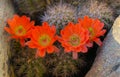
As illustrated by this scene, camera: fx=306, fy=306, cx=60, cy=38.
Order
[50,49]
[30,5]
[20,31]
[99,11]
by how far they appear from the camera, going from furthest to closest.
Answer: [30,5] < [99,11] < [20,31] < [50,49]

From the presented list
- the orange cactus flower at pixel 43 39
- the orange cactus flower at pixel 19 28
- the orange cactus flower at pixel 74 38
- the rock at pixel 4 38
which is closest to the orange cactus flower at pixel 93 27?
the orange cactus flower at pixel 74 38

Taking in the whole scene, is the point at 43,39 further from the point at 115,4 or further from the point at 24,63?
the point at 115,4

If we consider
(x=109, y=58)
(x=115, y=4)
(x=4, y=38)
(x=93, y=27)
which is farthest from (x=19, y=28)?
(x=115, y=4)

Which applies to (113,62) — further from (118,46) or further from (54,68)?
(54,68)

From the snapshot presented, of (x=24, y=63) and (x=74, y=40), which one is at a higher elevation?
(x=74, y=40)

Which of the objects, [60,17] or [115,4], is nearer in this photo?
[60,17]

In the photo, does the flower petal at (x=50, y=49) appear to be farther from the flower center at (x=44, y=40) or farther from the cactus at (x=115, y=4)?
the cactus at (x=115, y=4)

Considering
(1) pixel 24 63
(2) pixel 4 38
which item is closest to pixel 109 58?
(1) pixel 24 63

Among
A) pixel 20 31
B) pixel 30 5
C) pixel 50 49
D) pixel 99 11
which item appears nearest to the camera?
pixel 50 49
